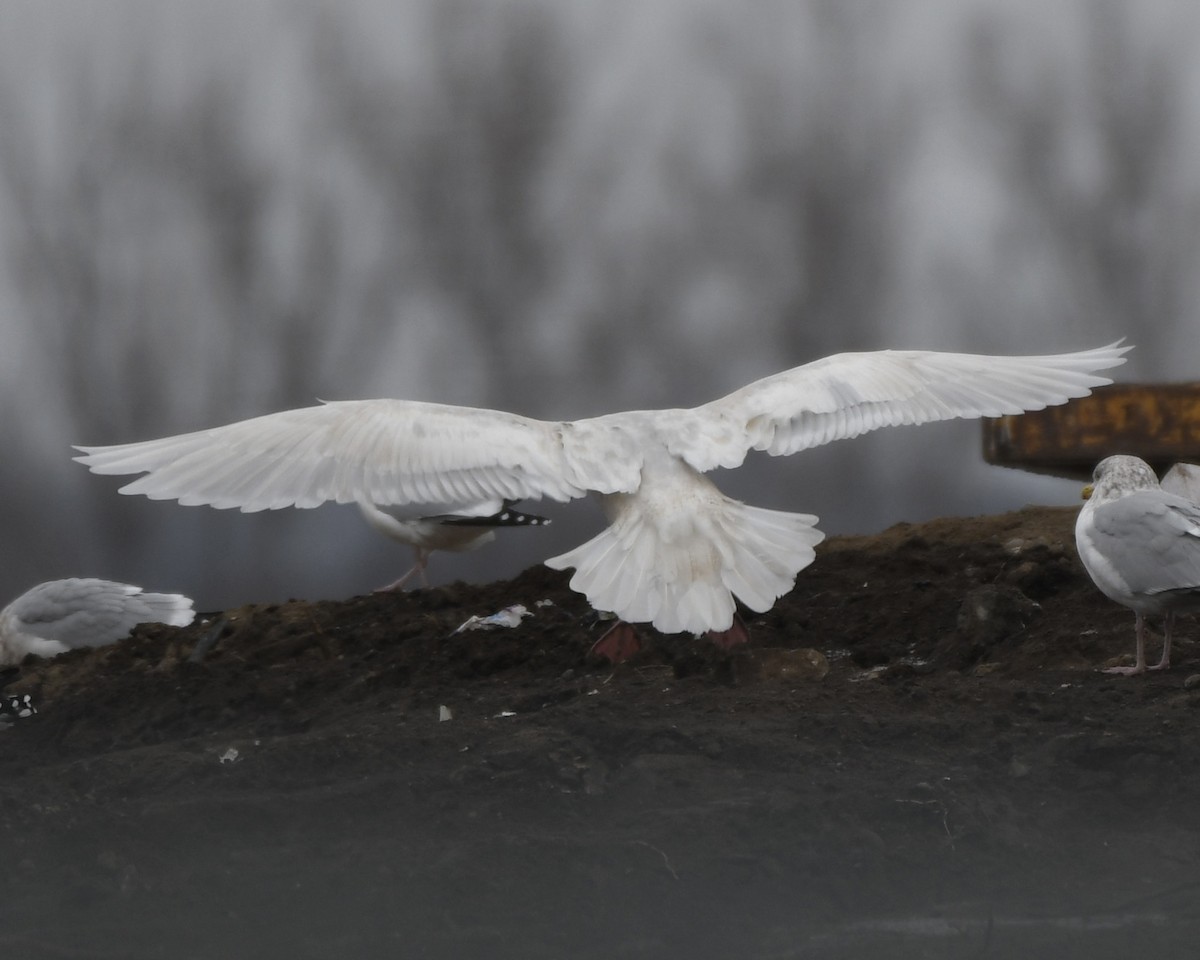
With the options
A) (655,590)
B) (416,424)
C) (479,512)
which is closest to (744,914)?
(655,590)

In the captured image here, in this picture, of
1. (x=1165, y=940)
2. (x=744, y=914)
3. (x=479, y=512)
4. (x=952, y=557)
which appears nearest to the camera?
(x=1165, y=940)

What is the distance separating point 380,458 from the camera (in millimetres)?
2994

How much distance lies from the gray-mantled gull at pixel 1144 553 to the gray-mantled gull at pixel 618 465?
1.74 feet

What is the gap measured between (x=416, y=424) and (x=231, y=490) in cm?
40

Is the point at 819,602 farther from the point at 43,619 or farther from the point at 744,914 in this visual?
the point at 43,619

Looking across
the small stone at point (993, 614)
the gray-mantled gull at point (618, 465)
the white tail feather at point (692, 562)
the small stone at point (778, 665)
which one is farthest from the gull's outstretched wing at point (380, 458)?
the small stone at point (993, 614)

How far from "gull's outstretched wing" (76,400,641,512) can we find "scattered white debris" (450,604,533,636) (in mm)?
334

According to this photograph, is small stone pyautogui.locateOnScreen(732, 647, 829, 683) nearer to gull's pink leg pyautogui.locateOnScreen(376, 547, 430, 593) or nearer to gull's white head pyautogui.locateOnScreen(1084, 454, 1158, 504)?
gull's white head pyautogui.locateOnScreen(1084, 454, 1158, 504)

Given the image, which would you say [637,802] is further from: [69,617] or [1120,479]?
[69,617]

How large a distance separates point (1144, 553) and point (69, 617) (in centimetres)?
278

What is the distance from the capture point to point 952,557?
3.60 metres

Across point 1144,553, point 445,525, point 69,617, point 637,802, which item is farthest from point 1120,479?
point 69,617

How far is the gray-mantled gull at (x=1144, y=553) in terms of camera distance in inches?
100

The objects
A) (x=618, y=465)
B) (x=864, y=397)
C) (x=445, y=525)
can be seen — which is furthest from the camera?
(x=445, y=525)
